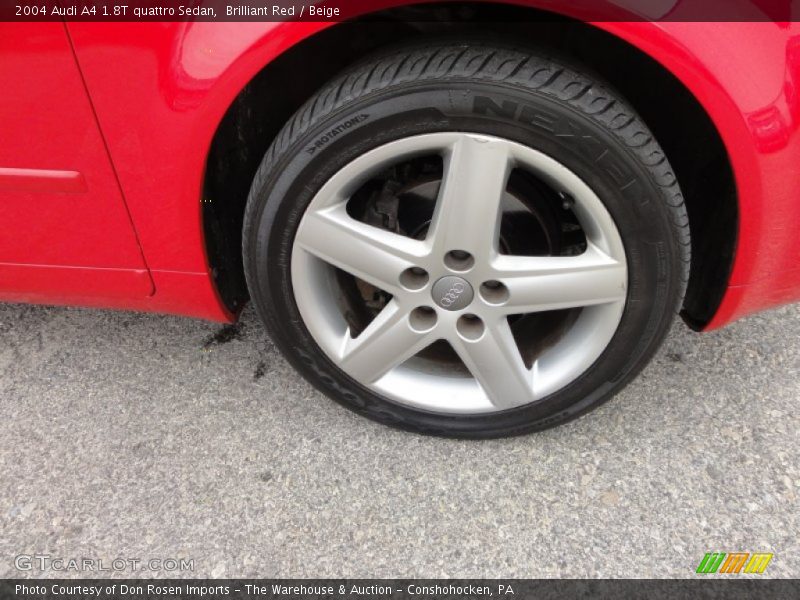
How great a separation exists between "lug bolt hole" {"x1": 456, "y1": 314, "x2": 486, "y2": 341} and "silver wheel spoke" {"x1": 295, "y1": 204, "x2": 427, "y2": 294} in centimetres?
19

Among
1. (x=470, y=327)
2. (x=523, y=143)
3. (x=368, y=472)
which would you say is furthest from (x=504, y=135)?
(x=368, y=472)

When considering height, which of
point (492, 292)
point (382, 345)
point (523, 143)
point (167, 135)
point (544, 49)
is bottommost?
point (382, 345)

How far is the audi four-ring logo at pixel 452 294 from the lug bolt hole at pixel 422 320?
6cm

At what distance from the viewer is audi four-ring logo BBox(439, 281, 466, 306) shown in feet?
4.66

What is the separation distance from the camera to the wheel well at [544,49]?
4.37ft

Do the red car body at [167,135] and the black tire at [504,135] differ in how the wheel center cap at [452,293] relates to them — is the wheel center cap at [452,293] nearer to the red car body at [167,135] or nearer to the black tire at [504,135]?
the black tire at [504,135]

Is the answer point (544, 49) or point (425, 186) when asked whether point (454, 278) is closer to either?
point (425, 186)

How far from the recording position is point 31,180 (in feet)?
4.58

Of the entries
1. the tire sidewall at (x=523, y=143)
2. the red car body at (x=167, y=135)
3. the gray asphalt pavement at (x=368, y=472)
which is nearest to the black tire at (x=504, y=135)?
the tire sidewall at (x=523, y=143)

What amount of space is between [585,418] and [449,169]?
2.67 feet

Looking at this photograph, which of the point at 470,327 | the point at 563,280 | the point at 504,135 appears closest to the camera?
the point at 504,135

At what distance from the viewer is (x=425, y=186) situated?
5.07ft

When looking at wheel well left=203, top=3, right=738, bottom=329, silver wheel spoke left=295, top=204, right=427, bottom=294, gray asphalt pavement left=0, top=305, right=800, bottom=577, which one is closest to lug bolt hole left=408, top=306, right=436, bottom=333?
silver wheel spoke left=295, top=204, right=427, bottom=294

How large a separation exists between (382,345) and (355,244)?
0.86 feet
